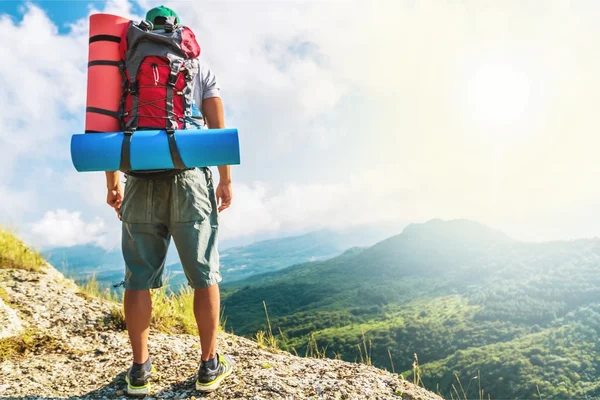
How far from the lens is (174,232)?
2840mm

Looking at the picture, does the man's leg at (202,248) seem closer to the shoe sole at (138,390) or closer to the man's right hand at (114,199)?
the shoe sole at (138,390)

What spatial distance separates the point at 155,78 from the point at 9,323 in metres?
2.89

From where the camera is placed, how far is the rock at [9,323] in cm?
384

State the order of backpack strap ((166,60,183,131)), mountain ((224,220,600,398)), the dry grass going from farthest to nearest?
mountain ((224,220,600,398))
the dry grass
backpack strap ((166,60,183,131))

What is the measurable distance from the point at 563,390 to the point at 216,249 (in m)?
115

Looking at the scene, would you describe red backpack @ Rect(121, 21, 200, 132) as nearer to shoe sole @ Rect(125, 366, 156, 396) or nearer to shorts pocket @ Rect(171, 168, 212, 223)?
shorts pocket @ Rect(171, 168, 212, 223)

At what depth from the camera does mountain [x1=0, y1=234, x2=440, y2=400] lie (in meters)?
3.13

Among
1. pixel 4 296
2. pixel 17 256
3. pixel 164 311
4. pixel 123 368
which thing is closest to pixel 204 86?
pixel 123 368

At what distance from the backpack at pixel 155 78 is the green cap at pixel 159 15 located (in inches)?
3.6

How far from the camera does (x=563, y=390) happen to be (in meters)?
92.8

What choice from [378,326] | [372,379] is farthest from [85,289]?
[378,326]

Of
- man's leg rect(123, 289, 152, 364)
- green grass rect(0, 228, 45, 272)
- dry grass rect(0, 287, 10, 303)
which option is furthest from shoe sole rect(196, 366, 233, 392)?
green grass rect(0, 228, 45, 272)

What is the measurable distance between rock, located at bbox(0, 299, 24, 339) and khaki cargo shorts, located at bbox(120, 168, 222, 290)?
180 cm

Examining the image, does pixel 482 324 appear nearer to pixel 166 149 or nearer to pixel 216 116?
pixel 216 116
